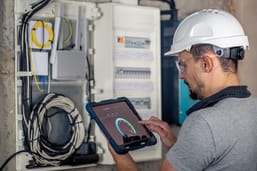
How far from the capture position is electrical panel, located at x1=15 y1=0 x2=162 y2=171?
206 centimetres

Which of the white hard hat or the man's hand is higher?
the white hard hat

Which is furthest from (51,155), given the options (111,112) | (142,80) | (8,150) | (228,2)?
(228,2)

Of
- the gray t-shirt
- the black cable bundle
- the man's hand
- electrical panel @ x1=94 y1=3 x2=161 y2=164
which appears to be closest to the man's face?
the gray t-shirt

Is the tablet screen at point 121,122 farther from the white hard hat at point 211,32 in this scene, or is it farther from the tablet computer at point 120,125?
the white hard hat at point 211,32

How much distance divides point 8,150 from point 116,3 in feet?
2.54

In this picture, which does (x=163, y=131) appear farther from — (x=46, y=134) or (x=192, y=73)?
(x=46, y=134)

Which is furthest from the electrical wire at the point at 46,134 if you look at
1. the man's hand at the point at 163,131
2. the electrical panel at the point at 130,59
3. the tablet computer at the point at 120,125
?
the man's hand at the point at 163,131

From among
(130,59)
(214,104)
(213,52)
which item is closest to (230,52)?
(213,52)

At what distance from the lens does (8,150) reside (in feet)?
6.79

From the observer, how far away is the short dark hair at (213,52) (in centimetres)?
165

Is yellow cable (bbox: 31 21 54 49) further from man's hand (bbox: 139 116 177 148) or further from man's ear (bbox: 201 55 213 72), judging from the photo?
man's ear (bbox: 201 55 213 72)

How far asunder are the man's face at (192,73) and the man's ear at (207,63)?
0.06ft

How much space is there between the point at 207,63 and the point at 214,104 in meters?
0.14

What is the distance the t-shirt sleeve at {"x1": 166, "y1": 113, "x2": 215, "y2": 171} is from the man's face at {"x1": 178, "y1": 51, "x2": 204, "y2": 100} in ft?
0.60
